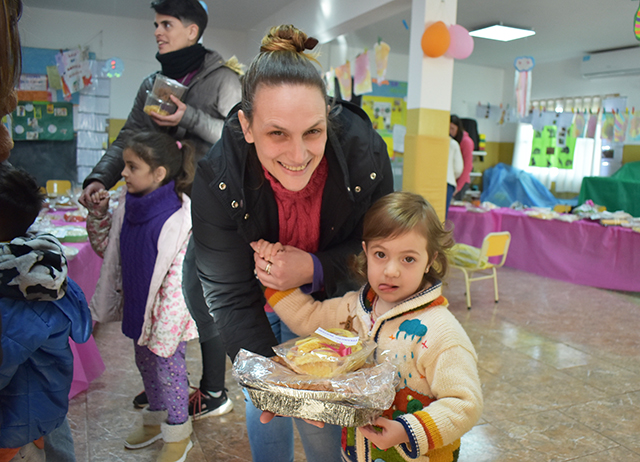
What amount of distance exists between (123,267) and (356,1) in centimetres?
430

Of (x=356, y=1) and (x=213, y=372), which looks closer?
(x=213, y=372)

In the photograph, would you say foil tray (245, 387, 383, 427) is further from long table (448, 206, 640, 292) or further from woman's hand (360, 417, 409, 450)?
long table (448, 206, 640, 292)

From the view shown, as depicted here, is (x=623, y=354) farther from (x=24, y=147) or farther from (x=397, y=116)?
(x=24, y=147)

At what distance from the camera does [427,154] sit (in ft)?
15.0

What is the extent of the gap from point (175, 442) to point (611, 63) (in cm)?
987

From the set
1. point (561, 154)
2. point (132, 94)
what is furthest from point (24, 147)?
point (561, 154)

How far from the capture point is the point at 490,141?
11.0 metres

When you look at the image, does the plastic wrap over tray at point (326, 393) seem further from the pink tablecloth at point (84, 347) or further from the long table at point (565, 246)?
the long table at point (565, 246)

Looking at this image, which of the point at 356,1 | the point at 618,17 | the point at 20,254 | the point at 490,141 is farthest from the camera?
the point at 490,141

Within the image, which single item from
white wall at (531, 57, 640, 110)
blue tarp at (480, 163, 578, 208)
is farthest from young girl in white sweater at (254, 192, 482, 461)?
white wall at (531, 57, 640, 110)

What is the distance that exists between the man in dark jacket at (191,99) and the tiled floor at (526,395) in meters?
0.38

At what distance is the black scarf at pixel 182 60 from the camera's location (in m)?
2.29

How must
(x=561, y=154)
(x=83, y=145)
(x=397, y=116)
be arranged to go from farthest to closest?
(x=561, y=154) < (x=397, y=116) < (x=83, y=145)

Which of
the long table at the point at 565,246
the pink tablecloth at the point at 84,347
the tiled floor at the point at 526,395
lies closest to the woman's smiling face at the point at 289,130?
the tiled floor at the point at 526,395
